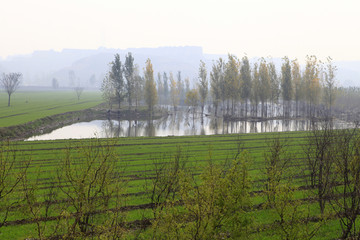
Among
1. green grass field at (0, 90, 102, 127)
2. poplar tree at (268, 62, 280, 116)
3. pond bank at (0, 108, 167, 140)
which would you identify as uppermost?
poplar tree at (268, 62, 280, 116)

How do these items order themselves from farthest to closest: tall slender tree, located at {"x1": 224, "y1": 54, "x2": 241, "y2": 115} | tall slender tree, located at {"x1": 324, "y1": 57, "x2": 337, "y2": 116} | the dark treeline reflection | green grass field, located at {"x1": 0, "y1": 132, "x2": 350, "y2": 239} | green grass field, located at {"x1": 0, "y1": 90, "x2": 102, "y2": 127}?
1. tall slender tree, located at {"x1": 224, "y1": 54, "x2": 241, "y2": 115}
2. tall slender tree, located at {"x1": 324, "y1": 57, "x2": 337, "y2": 116}
3. green grass field, located at {"x1": 0, "y1": 90, "x2": 102, "y2": 127}
4. the dark treeline reflection
5. green grass field, located at {"x1": 0, "y1": 132, "x2": 350, "y2": 239}

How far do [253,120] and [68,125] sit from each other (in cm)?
4927

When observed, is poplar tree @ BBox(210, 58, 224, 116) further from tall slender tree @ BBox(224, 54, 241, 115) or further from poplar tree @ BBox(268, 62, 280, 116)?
poplar tree @ BBox(268, 62, 280, 116)

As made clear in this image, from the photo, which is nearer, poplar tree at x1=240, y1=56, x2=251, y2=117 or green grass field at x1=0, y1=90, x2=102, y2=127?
green grass field at x1=0, y1=90, x2=102, y2=127

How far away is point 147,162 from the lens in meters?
31.6

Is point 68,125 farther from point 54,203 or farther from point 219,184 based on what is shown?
point 219,184

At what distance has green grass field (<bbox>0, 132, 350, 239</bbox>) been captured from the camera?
16500mm

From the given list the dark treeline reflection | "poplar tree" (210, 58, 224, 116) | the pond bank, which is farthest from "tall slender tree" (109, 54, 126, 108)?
"poplar tree" (210, 58, 224, 116)

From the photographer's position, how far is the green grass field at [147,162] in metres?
16.5

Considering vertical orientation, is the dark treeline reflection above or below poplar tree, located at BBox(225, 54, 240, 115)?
below

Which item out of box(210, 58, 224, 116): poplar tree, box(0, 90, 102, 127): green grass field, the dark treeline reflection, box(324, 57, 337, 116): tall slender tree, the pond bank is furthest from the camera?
box(210, 58, 224, 116): poplar tree

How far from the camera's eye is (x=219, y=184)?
12320 mm

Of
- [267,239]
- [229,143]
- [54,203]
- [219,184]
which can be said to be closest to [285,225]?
[267,239]

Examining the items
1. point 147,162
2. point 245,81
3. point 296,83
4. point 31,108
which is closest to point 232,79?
point 245,81
